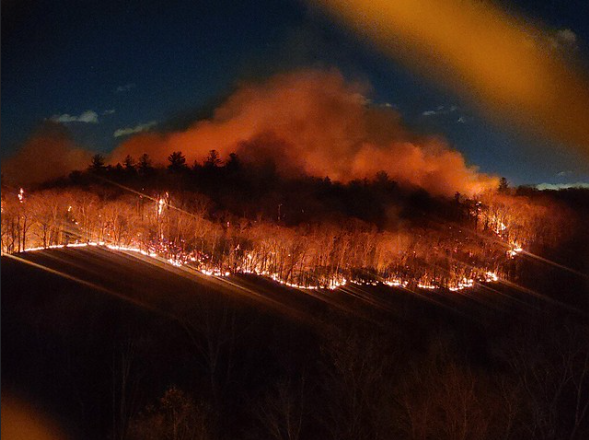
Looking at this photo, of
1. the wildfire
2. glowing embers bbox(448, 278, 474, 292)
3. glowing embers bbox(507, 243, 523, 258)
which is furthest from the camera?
glowing embers bbox(507, 243, 523, 258)

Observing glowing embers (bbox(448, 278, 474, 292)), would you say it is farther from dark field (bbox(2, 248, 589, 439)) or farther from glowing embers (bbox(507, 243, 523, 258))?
glowing embers (bbox(507, 243, 523, 258))

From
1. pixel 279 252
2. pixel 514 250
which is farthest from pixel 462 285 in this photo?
pixel 279 252

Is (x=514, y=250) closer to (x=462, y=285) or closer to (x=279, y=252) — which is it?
(x=462, y=285)

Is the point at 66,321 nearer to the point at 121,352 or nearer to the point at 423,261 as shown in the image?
the point at 121,352

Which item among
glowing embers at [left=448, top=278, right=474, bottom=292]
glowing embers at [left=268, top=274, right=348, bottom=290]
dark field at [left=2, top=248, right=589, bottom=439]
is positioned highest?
glowing embers at [left=448, top=278, right=474, bottom=292]

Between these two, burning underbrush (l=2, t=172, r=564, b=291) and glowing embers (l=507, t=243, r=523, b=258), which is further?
glowing embers (l=507, t=243, r=523, b=258)

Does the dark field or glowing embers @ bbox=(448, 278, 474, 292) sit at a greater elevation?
glowing embers @ bbox=(448, 278, 474, 292)

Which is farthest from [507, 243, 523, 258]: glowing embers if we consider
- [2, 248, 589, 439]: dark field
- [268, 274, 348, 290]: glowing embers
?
[268, 274, 348, 290]: glowing embers

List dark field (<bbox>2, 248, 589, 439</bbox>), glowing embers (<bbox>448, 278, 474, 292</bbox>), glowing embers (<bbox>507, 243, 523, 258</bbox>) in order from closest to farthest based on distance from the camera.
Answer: dark field (<bbox>2, 248, 589, 439</bbox>), glowing embers (<bbox>448, 278, 474, 292</bbox>), glowing embers (<bbox>507, 243, 523, 258</bbox>)

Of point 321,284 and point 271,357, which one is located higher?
point 321,284

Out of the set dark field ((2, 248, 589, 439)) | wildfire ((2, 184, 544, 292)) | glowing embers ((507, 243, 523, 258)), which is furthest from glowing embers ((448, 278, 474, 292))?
glowing embers ((507, 243, 523, 258))

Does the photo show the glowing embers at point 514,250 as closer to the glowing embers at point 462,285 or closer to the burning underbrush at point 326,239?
the burning underbrush at point 326,239

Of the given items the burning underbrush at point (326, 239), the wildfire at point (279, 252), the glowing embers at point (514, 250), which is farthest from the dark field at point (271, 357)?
the glowing embers at point (514, 250)
